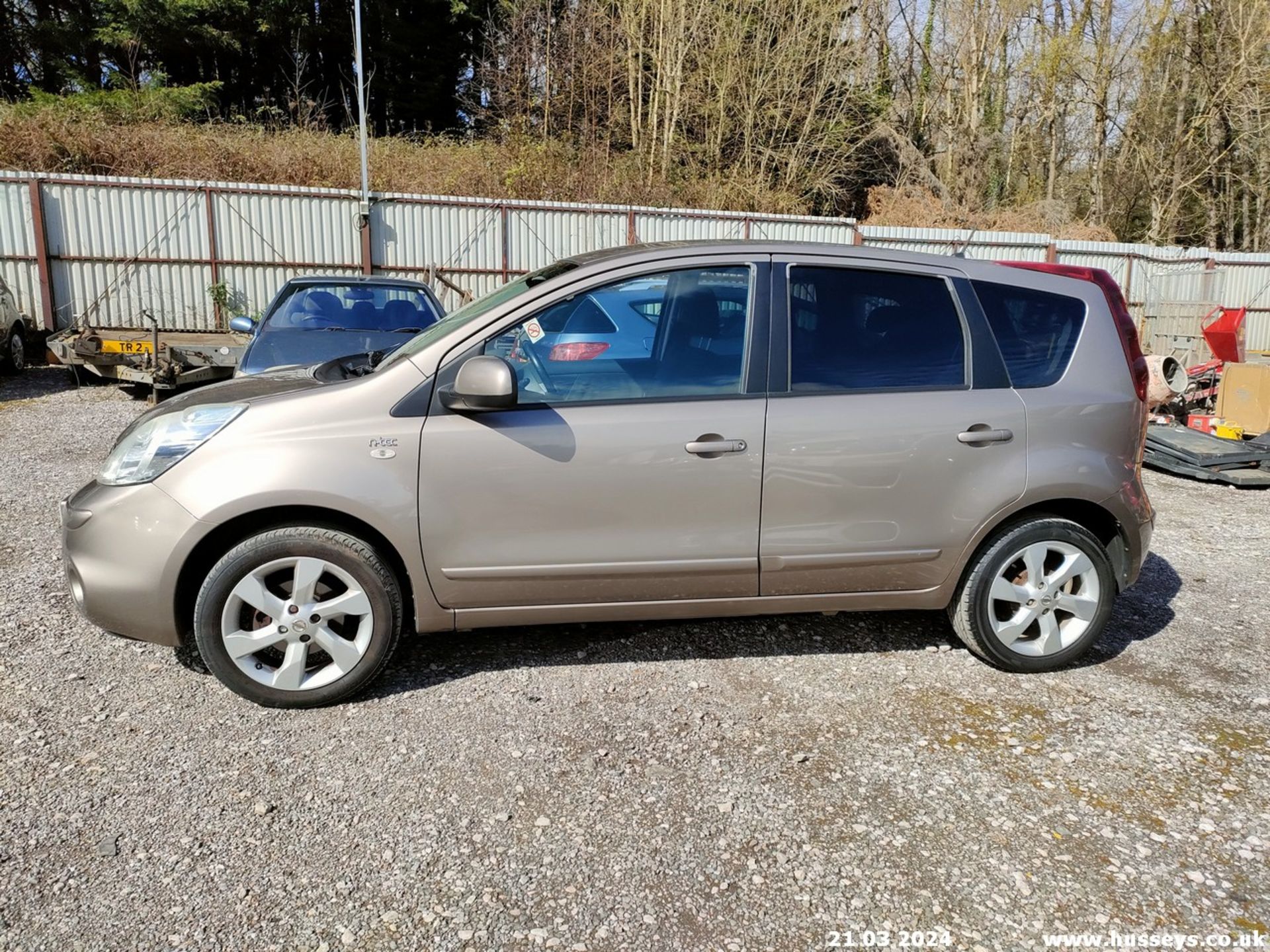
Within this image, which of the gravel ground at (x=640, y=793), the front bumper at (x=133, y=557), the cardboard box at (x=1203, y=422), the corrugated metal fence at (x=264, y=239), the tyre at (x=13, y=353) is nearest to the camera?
the gravel ground at (x=640, y=793)

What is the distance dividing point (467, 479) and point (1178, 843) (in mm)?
2626

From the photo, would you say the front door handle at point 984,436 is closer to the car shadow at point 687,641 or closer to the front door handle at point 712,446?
the front door handle at point 712,446

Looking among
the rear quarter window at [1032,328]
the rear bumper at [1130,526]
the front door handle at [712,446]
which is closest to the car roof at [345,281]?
the front door handle at [712,446]

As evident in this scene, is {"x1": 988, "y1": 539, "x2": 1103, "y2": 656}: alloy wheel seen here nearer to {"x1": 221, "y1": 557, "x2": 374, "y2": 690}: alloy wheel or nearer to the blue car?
{"x1": 221, "y1": 557, "x2": 374, "y2": 690}: alloy wheel

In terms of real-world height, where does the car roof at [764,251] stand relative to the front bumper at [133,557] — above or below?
above

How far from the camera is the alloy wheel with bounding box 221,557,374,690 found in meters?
3.24

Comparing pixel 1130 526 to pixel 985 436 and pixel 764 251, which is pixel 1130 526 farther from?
pixel 764 251

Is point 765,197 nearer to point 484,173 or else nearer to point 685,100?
point 685,100

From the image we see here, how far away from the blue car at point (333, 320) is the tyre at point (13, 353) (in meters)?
6.16

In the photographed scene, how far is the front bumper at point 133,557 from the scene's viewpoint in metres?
3.16

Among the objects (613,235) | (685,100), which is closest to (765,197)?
(685,100)

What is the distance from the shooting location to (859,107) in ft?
79.8

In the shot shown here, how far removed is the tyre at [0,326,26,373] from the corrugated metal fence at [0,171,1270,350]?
237 centimetres

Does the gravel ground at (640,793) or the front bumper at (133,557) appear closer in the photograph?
the gravel ground at (640,793)
